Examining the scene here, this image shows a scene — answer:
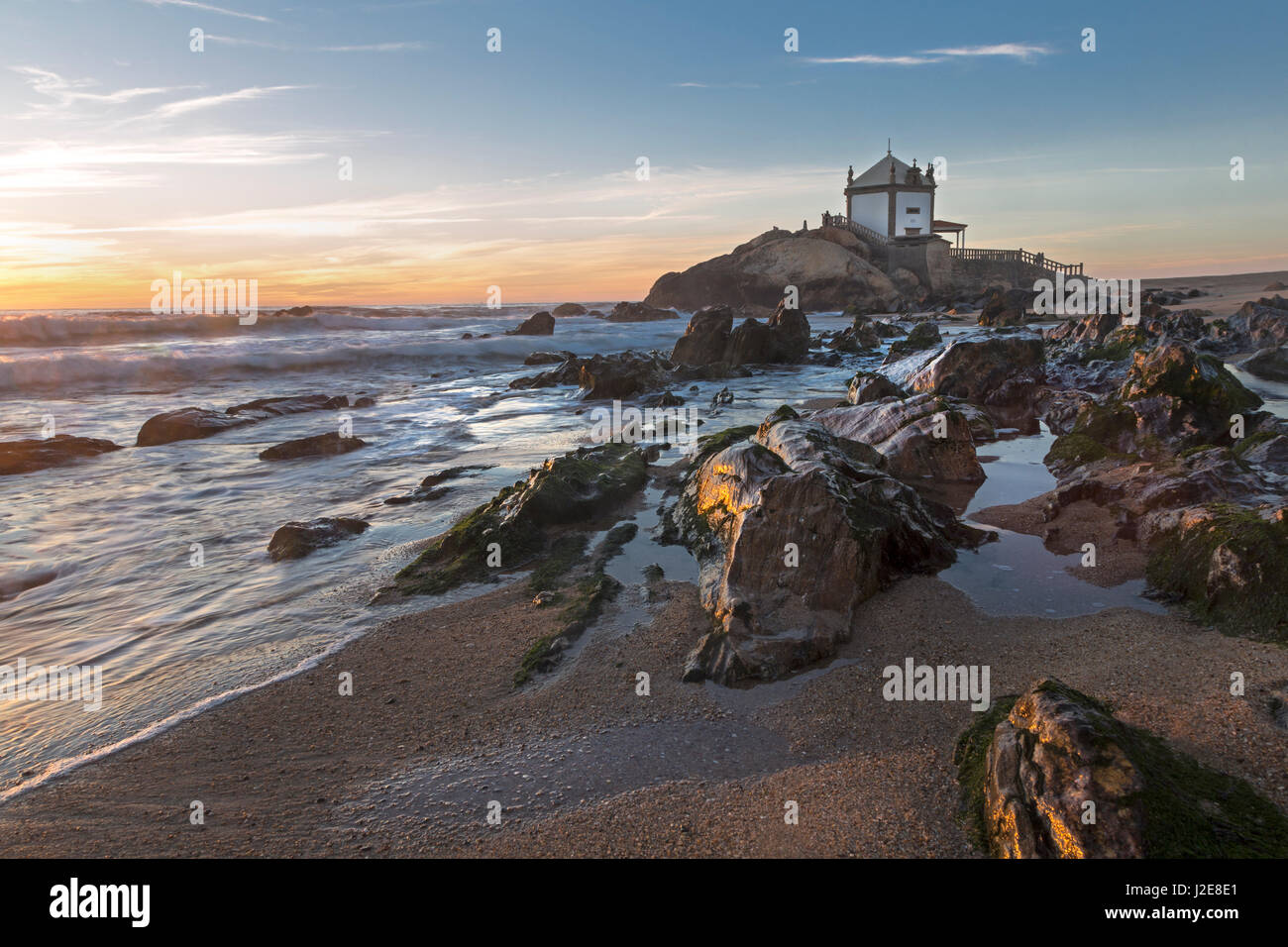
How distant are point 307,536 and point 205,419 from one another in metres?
9.63

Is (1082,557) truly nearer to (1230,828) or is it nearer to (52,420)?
(1230,828)

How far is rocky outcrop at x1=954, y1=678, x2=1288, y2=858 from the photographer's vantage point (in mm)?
2578

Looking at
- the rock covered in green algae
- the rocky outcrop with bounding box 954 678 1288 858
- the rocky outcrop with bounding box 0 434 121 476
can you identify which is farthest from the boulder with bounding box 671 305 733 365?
the rocky outcrop with bounding box 954 678 1288 858

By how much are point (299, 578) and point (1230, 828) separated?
677 centimetres

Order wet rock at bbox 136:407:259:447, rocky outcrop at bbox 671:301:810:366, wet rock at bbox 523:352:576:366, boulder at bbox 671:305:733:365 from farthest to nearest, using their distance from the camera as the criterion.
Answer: wet rock at bbox 523:352:576:366 → boulder at bbox 671:305:733:365 → rocky outcrop at bbox 671:301:810:366 → wet rock at bbox 136:407:259:447

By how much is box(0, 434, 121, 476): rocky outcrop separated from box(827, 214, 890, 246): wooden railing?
64.4 metres

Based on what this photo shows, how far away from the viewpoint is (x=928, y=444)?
8.66m

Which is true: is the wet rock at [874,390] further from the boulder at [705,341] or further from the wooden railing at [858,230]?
the wooden railing at [858,230]

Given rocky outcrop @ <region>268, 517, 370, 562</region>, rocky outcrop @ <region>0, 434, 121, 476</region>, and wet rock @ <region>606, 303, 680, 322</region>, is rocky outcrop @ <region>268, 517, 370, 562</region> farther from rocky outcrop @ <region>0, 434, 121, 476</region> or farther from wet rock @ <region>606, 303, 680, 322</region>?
wet rock @ <region>606, 303, 680, 322</region>

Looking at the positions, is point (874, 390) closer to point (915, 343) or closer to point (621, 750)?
point (621, 750)

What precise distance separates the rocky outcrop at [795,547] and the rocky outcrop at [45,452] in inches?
468

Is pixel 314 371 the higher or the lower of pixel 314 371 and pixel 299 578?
the higher
